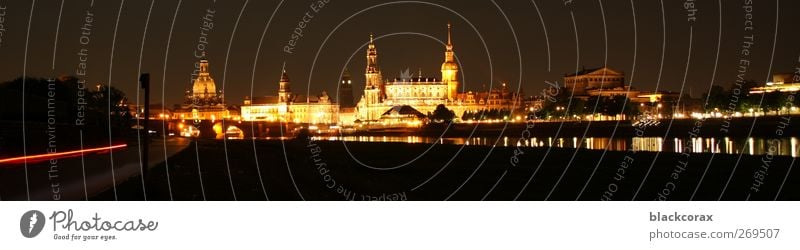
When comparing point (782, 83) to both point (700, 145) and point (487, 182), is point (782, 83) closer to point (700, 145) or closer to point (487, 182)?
point (700, 145)

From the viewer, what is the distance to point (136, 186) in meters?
20.3

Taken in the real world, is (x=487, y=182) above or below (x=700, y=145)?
above

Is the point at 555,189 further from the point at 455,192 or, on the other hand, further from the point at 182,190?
the point at 182,190

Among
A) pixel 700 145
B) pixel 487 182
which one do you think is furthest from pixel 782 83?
pixel 487 182

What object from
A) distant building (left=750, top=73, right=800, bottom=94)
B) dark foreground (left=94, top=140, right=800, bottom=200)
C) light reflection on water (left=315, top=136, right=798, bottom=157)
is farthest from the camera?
distant building (left=750, top=73, right=800, bottom=94)

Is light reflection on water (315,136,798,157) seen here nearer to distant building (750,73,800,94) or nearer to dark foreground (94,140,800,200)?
dark foreground (94,140,800,200)

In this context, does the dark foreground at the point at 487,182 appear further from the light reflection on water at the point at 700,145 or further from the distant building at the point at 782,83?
the distant building at the point at 782,83

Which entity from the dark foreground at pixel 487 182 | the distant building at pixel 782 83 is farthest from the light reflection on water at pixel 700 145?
the distant building at pixel 782 83

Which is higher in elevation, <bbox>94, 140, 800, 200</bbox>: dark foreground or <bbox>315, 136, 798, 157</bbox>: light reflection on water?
<bbox>94, 140, 800, 200</bbox>: dark foreground

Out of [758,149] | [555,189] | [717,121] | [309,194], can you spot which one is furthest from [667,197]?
[717,121]

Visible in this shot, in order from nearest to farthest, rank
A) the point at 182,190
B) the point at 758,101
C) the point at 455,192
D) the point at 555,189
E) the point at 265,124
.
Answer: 1. the point at 182,190
2. the point at 455,192
3. the point at 555,189
4. the point at 758,101
5. the point at 265,124

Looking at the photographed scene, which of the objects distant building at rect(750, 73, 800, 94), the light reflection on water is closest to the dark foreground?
the light reflection on water
